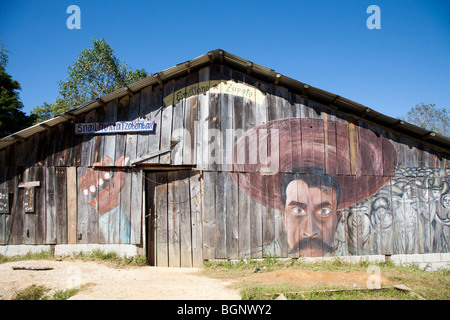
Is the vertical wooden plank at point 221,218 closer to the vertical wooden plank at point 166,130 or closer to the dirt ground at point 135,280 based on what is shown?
the dirt ground at point 135,280

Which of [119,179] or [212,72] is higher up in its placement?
[212,72]

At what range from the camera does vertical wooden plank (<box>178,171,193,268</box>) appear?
26.6 ft

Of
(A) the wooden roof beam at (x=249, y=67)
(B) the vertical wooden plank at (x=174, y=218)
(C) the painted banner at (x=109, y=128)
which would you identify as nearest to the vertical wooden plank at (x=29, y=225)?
(C) the painted banner at (x=109, y=128)

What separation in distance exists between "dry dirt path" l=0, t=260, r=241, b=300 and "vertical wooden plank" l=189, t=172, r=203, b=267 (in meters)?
0.38

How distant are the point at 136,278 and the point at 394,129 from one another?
7.70m

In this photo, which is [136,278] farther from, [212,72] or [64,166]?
[212,72]

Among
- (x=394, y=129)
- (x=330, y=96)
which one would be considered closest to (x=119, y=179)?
(x=330, y=96)

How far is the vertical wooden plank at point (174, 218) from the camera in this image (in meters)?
8.16

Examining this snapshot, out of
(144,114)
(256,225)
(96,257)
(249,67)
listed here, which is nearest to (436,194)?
(256,225)

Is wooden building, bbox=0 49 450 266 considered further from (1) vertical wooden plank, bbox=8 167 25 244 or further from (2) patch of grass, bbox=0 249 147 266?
(2) patch of grass, bbox=0 249 147 266

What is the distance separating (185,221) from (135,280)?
2.07 meters

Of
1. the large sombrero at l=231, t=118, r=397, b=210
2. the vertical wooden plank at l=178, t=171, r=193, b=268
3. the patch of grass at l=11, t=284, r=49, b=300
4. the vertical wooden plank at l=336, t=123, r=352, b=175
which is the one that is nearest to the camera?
the patch of grass at l=11, t=284, r=49, b=300

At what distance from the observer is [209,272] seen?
745 cm

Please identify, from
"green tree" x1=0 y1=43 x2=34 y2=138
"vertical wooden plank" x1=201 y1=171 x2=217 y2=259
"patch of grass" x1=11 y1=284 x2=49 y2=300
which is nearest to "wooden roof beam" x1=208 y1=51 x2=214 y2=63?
"vertical wooden plank" x1=201 y1=171 x2=217 y2=259
